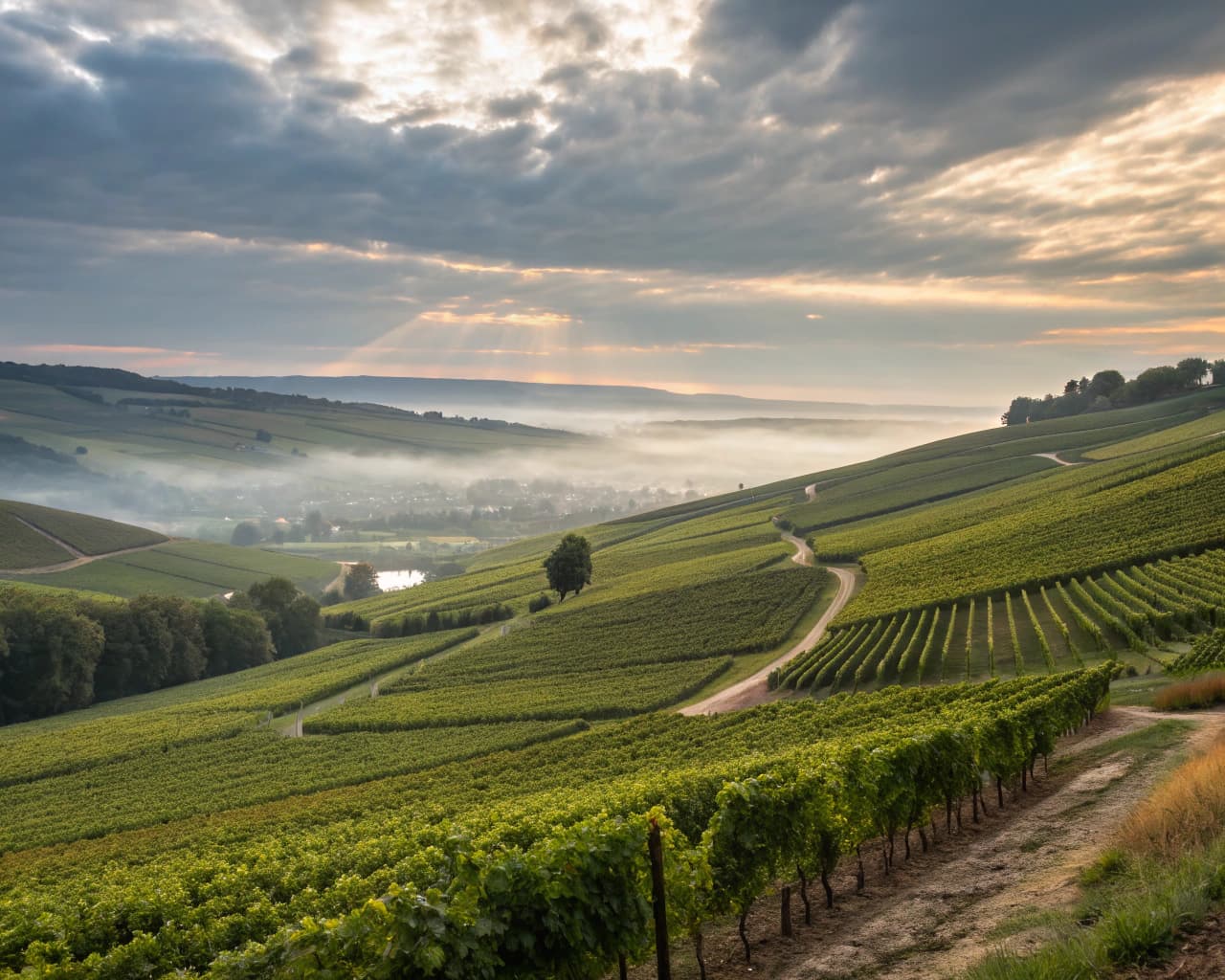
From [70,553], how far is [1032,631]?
161110 millimetres

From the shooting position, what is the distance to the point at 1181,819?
13484 millimetres

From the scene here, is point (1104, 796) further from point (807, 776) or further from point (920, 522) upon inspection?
point (920, 522)

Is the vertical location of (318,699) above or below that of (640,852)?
below

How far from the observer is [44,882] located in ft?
100

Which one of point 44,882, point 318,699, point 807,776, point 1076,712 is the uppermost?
point 807,776

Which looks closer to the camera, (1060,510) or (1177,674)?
(1177,674)

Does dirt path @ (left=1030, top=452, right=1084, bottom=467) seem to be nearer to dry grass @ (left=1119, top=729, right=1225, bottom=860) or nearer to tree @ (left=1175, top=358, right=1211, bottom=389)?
tree @ (left=1175, top=358, right=1211, bottom=389)

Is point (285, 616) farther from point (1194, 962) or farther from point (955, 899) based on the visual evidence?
point (1194, 962)

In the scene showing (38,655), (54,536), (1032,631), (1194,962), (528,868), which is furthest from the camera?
(54,536)

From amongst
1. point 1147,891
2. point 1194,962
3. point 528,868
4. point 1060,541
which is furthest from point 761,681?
point 1194,962

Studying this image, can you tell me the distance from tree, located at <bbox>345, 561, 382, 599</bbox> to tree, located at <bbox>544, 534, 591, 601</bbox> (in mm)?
83787

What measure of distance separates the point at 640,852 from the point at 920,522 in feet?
342

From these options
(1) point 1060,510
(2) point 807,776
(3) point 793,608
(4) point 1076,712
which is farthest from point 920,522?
(2) point 807,776

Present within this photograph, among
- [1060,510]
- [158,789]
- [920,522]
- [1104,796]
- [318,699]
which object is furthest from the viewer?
[920,522]
